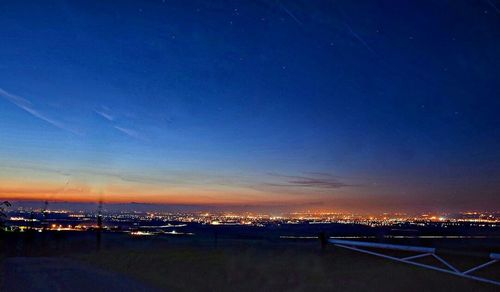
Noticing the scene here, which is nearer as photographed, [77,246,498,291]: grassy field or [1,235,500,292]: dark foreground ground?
[1,235,500,292]: dark foreground ground

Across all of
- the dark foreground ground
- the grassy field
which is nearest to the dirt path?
the dark foreground ground

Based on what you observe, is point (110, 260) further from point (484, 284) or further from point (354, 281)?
point (484, 284)

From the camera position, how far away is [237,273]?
1908 cm

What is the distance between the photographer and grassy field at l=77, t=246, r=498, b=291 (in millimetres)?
16094

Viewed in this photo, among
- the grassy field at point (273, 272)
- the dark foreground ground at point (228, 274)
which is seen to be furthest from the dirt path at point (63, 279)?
the grassy field at point (273, 272)

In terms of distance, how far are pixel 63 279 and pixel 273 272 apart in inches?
334

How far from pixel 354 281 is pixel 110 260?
1353 cm

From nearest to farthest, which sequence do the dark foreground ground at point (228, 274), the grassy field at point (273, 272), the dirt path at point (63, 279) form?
the dirt path at point (63, 279) < the dark foreground ground at point (228, 274) < the grassy field at point (273, 272)

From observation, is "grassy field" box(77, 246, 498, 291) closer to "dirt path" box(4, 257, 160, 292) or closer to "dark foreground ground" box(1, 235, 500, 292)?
"dark foreground ground" box(1, 235, 500, 292)

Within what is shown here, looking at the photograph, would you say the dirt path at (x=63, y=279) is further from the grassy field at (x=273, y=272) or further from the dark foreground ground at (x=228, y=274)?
the grassy field at (x=273, y=272)

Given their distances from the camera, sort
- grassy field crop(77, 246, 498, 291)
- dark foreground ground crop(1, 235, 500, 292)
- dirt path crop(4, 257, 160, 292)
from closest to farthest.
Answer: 1. dirt path crop(4, 257, 160, 292)
2. dark foreground ground crop(1, 235, 500, 292)
3. grassy field crop(77, 246, 498, 291)

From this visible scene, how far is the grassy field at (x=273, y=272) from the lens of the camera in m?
16.1

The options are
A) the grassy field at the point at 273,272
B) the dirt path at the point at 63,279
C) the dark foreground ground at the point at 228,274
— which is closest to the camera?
the dirt path at the point at 63,279

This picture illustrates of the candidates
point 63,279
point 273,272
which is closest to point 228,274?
point 273,272
